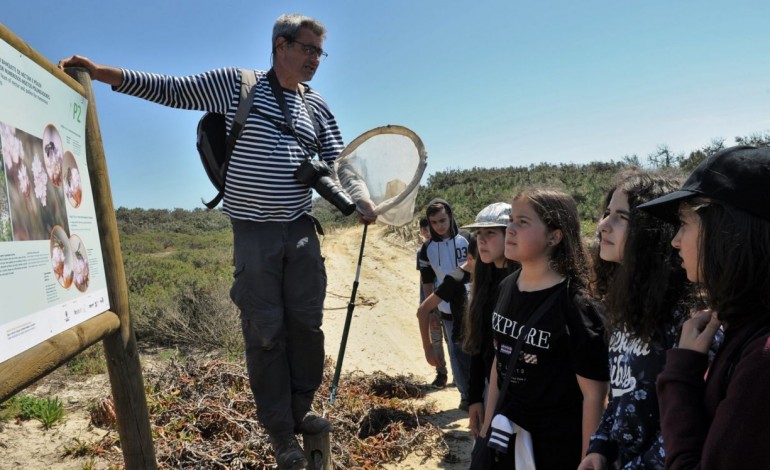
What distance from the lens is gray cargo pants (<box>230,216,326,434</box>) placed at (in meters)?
3.14

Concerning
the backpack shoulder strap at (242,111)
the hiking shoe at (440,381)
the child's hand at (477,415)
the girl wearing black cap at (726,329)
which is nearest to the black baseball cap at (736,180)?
the girl wearing black cap at (726,329)

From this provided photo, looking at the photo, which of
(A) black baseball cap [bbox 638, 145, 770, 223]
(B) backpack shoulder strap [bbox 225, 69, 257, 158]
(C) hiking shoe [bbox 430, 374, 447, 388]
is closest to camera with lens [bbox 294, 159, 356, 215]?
(B) backpack shoulder strap [bbox 225, 69, 257, 158]

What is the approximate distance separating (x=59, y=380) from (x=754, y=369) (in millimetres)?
6172

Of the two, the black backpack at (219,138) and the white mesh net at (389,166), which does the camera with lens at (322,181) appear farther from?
the white mesh net at (389,166)

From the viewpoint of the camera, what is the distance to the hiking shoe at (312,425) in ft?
11.1

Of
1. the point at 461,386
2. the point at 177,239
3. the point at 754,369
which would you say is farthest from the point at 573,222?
the point at 177,239

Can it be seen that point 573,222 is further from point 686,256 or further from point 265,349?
point 265,349

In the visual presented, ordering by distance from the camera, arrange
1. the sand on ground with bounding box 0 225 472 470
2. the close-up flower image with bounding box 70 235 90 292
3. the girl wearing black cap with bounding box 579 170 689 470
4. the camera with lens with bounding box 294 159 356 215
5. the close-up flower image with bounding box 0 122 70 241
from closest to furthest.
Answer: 1. the close-up flower image with bounding box 0 122 70 241
2. the girl wearing black cap with bounding box 579 170 689 470
3. the close-up flower image with bounding box 70 235 90 292
4. the camera with lens with bounding box 294 159 356 215
5. the sand on ground with bounding box 0 225 472 470

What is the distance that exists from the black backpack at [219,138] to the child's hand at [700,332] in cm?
242

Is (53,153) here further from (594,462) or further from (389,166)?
(389,166)

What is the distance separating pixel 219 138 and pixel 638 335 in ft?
7.87

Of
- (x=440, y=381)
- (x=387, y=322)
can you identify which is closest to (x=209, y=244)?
(x=387, y=322)

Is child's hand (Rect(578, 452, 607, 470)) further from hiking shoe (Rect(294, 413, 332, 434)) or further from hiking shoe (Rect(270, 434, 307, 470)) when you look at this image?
hiking shoe (Rect(294, 413, 332, 434))

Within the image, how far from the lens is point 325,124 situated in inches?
144
